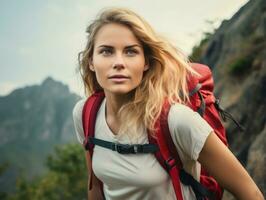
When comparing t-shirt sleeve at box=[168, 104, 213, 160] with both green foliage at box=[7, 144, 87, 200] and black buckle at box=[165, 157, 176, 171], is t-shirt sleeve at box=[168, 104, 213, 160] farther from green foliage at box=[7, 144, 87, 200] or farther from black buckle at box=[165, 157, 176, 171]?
green foliage at box=[7, 144, 87, 200]

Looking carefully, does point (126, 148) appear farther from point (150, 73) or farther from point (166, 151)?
point (150, 73)

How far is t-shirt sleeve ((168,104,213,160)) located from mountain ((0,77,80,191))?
117895mm

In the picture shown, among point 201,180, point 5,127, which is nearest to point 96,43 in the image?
point 201,180

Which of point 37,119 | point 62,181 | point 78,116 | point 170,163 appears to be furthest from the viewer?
point 37,119

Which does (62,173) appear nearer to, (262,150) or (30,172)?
(262,150)

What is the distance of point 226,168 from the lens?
2.36m

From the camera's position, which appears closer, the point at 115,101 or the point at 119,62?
the point at 119,62

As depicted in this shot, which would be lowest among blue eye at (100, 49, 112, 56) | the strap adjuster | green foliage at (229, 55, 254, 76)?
the strap adjuster

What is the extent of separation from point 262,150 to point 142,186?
3.55m

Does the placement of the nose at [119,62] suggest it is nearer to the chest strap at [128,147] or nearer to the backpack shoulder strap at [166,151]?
the backpack shoulder strap at [166,151]

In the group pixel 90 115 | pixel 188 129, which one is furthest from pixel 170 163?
pixel 90 115

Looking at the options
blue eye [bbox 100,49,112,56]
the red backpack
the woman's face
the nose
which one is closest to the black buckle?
the red backpack

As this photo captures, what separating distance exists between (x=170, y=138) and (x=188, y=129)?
0.14m

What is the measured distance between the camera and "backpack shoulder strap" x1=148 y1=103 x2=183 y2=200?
2332 mm
